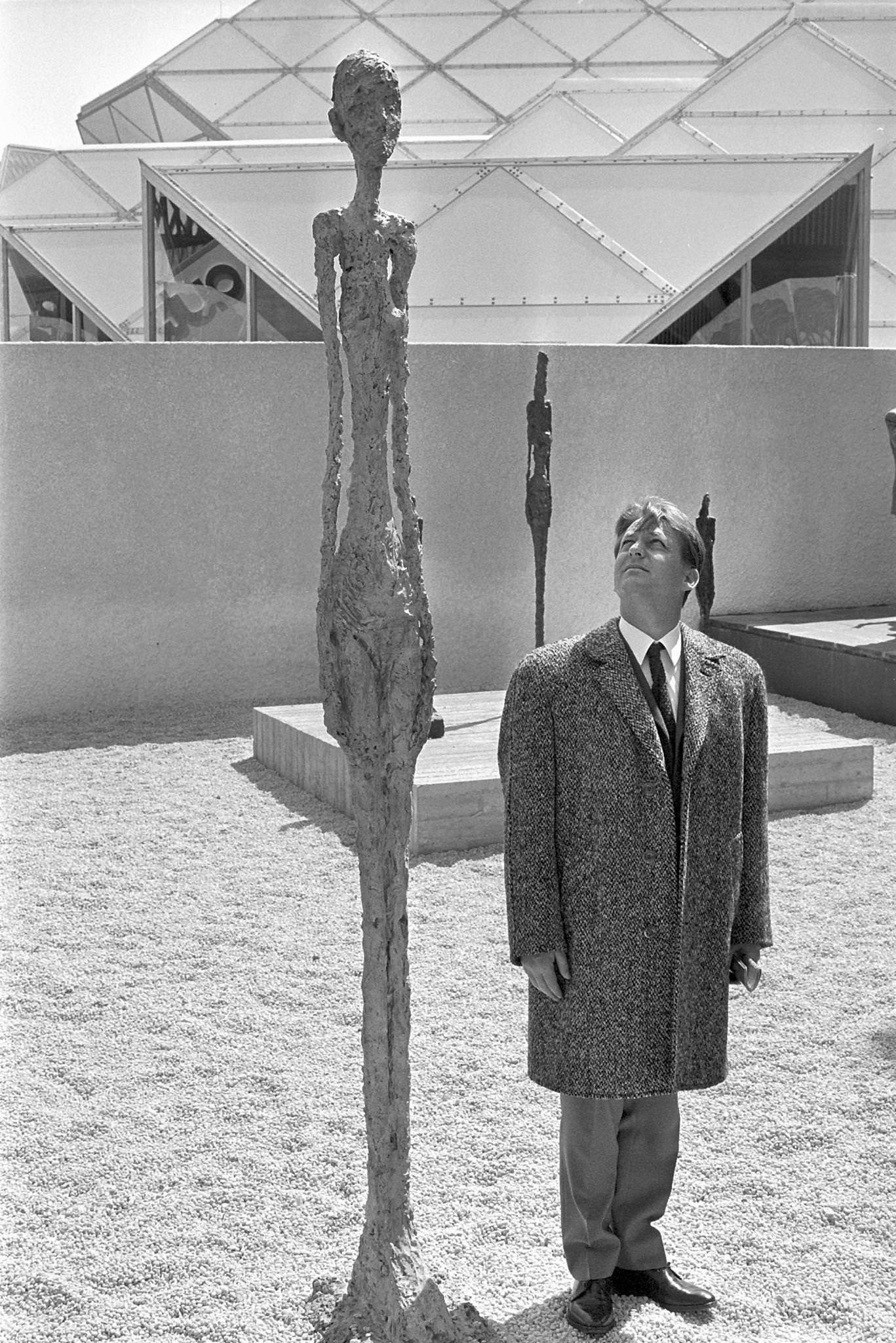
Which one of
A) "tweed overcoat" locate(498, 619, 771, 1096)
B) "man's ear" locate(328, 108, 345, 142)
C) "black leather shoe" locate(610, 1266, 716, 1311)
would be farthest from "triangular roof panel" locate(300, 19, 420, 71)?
"black leather shoe" locate(610, 1266, 716, 1311)

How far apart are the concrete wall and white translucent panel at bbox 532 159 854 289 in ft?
5.27

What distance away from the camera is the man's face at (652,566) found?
8.56 ft

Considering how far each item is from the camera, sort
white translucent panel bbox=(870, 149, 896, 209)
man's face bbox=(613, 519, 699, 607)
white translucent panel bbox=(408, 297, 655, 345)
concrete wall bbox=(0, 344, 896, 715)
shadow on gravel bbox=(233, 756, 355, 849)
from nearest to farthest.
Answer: man's face bbox=(613, 519, 699, 607) < shadow on gravel bbox=(233, 756, 355, 849) < concrete wall bbox=(0, 344, 896, 715) < white translucent panel bbox=(408, 297, 655, 345) < white translucent panel bbox=(870, 149, 896, 209)

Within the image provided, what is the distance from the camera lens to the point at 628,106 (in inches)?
618

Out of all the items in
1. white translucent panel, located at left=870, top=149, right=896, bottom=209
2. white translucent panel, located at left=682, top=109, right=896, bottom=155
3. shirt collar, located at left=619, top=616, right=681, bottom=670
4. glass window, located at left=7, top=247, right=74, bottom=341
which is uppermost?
white translucent panel, located at left=682, top=109, right=896, bottom=155

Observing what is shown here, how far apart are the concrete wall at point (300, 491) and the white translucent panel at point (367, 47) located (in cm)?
1018

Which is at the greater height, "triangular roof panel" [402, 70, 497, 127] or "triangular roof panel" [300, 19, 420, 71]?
"triangular roof panel" [300, 19, 420, 71]

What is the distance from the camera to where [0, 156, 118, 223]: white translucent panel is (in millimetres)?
17797

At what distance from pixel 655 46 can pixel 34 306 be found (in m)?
8.65

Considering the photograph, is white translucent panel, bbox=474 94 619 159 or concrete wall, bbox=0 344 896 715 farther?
white translucent panel, bbox=474 94 619 159

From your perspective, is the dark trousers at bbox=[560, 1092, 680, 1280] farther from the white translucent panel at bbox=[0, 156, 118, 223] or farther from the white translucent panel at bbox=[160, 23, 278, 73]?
A: the white translucent panel at bbox=[160, 23, 278, 73]

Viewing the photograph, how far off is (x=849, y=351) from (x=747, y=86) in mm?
3913

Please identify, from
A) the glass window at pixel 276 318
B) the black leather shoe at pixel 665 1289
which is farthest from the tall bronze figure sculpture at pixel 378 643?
the glass window at pixel 276 318

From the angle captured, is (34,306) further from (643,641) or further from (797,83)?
(643,641)
